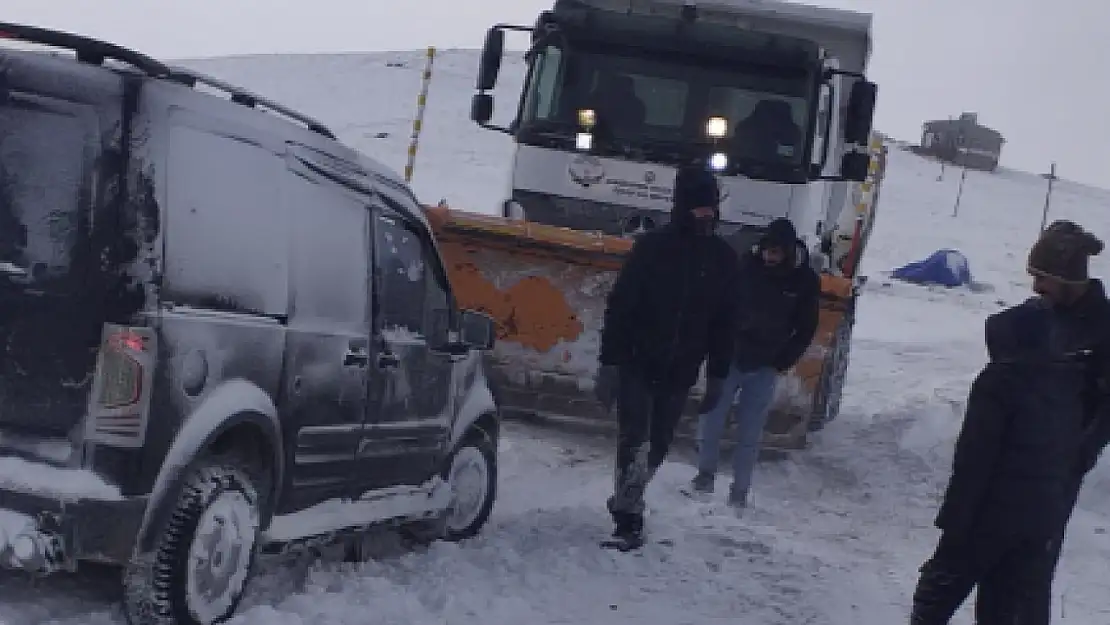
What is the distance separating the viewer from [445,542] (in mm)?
6387

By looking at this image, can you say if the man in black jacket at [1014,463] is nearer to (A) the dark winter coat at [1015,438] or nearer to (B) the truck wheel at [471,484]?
(A) the dark winter coat at [1015,438]

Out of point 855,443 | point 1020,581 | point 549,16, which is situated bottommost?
point 855,443

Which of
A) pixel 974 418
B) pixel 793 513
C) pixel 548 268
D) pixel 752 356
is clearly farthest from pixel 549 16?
pixel 974 418

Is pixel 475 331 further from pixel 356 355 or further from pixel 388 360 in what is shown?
pixel 356 355

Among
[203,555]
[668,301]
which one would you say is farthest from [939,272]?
[203,555]

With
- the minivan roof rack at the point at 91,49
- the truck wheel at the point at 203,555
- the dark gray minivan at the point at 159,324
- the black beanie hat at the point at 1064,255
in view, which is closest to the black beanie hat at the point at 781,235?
the black beanie hat at the point at 1064,255

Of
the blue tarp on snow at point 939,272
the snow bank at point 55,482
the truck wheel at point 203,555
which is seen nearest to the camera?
the snow bank at point 55,482

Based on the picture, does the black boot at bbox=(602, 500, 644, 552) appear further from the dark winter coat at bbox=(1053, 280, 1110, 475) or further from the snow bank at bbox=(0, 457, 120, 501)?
the snow bank at bbox=(0, 457, 120, 501)

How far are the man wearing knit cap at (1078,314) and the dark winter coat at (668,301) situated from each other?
2.17 metres

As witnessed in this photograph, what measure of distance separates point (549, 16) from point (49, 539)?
6.97 metres

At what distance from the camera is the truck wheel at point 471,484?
21.6ft

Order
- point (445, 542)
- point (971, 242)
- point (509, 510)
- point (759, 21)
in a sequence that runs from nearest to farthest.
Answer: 1. point (445, 542)
2. point (509, 510)
3. point (759, 21)
4. point (971, 242)

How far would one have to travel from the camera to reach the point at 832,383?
11.4 metres

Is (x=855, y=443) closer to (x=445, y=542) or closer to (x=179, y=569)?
(x=445, y=542)
